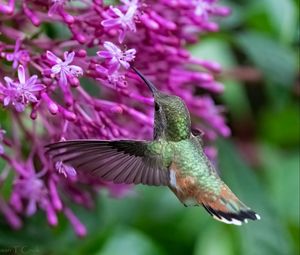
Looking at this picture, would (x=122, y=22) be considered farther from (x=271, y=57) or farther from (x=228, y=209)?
(x=271, y=57)

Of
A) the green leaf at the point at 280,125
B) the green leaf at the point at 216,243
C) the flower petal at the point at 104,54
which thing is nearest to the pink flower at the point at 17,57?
the flower petal at the point at 104,54

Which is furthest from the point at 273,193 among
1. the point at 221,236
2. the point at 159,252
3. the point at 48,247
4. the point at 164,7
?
the point at 164,7

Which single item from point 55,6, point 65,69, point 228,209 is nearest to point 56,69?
point 65,69

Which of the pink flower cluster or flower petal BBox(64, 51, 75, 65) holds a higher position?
flower petal BBox(64, 51, 75, 65)

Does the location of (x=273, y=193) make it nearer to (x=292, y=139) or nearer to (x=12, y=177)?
(x=292, y=139)

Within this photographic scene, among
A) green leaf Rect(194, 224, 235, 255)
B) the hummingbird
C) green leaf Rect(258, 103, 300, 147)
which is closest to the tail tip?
the hummingbird

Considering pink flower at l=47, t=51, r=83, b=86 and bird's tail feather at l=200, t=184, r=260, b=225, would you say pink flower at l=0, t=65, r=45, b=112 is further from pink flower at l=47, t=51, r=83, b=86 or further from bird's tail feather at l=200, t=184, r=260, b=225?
bird's tail feather at l=200, t=184, r=260, b=225

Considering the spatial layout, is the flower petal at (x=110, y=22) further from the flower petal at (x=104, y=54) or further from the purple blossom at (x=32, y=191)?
the purple blossom at (x=32, y=191)
